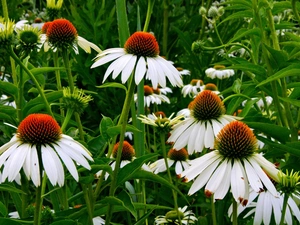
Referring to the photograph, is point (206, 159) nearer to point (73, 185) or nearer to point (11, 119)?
point (11, 119)

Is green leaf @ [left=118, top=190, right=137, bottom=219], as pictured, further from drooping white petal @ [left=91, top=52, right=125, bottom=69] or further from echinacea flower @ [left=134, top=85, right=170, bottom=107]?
echinacea flower @ [left=134, top=85, right=170, bottom=107]

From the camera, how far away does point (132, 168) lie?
1.10 m

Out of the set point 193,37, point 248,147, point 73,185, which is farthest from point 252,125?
point 193,37

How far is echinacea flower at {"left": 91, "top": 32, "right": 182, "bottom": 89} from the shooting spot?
1131 millimetres

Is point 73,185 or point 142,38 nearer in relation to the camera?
point 142,38

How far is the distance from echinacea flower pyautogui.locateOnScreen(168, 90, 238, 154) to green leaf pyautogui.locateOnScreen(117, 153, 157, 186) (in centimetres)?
13

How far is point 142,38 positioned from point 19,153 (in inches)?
15.6

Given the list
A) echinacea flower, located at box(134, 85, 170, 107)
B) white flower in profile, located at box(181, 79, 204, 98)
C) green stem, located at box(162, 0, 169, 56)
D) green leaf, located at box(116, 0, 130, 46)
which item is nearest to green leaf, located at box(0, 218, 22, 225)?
green leaf, located at box(116, 0, 130, 46)

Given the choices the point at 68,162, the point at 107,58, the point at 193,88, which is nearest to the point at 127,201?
the point at 68,162

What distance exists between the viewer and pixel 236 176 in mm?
A: 937

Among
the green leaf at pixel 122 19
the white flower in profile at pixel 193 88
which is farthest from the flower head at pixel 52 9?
the white flower in profile at pixel 193 88

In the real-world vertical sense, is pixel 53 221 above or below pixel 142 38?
below

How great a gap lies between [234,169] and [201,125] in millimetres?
309

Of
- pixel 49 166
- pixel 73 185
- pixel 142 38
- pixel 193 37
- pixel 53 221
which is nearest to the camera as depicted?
pixel 49 166
